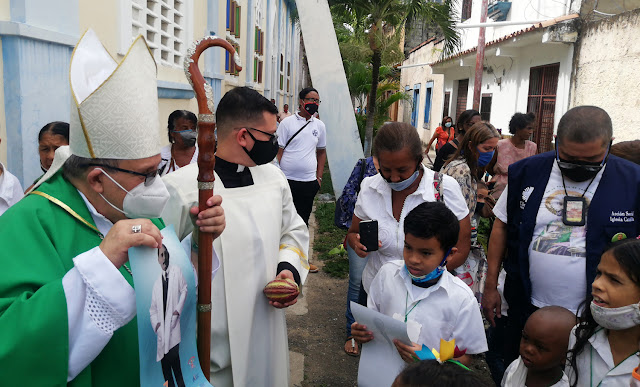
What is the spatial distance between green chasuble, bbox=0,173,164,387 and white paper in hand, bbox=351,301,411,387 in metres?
0.95

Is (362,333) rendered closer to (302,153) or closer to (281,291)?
(281,291)

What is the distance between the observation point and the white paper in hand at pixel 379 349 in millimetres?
2150

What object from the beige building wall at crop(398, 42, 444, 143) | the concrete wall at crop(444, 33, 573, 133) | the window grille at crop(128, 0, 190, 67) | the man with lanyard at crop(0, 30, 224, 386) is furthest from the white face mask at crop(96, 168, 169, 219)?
the beige building wall at crop(398, 42, 444, 143)

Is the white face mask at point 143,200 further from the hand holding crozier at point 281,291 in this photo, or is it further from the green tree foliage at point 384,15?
the green tree foliage at point 384,15

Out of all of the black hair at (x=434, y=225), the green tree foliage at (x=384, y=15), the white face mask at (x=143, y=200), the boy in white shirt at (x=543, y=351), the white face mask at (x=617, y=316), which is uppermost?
A: the green tree foliage at (x=384, y=15)

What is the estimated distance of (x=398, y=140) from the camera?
2859mm

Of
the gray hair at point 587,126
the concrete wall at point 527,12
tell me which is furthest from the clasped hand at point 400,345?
the concrete wall at point 527,12

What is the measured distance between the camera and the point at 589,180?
8.82ft

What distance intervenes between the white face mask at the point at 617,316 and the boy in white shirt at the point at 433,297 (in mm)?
477

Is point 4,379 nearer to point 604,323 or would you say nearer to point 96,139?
point 96,139

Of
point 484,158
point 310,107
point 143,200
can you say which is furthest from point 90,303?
point 310,107

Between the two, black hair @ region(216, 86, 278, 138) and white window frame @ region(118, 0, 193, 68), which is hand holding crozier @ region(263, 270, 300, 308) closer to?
black hair @ region(216, 86, 278, 138)

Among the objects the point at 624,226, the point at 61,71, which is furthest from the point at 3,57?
the point at 624,226

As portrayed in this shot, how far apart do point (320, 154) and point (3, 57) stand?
13.7 ft
